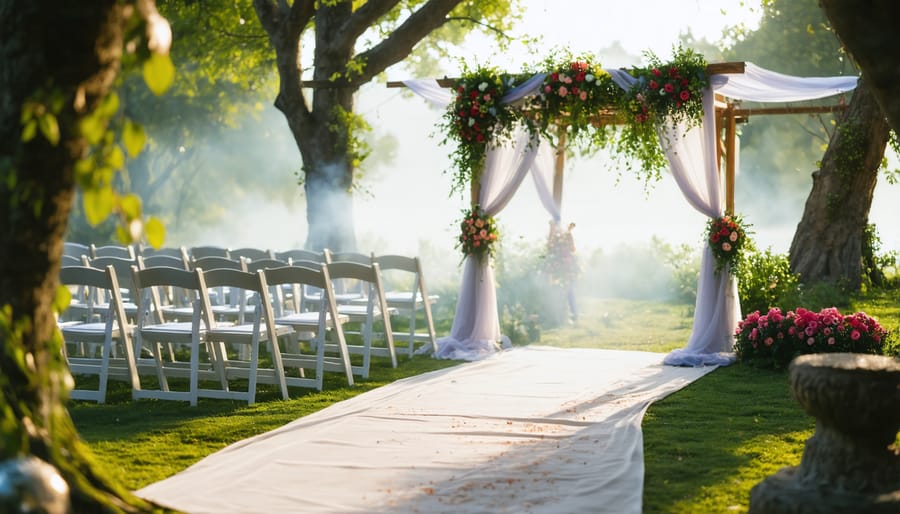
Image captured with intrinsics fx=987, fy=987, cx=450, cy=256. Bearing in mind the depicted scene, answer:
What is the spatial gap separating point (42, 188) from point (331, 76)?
33.9ft

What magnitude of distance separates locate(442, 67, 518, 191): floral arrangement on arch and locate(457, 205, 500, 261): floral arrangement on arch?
34cm

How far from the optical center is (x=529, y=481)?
193 inches

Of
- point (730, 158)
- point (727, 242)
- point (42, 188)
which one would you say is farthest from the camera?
point (730, 158)

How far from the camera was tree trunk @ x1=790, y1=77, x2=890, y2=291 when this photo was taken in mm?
12844

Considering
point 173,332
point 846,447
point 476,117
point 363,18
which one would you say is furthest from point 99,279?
point 363,18

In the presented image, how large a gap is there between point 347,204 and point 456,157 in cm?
361

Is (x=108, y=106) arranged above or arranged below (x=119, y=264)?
above

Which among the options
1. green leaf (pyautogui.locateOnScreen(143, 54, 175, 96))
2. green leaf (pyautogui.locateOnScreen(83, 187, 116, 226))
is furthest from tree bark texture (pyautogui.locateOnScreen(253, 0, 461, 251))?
green leaf (pyautogui.locateOnScreen(143, 54, 175, 96))

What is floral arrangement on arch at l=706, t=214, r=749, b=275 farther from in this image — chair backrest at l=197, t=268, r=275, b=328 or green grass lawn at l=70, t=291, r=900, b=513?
chair backrest at l=197, t=268, r=275, b=328

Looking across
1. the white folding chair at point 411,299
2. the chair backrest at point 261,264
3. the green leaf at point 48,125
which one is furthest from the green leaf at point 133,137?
the white folding chair at point 411,299

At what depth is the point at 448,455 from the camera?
18.0ft

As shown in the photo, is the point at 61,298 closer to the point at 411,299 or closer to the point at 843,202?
the point at 411,299

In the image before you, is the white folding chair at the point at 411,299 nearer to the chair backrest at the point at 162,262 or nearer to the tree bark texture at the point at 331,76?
the chair backrest at the point at 162,262

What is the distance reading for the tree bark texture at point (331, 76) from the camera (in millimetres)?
12594
